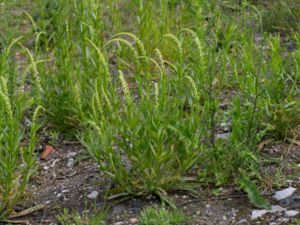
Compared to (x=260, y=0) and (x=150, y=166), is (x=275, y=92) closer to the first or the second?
(x=150, y=166)

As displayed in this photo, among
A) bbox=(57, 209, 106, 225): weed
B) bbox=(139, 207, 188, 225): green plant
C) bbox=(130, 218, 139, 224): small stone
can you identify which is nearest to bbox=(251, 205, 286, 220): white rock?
bbox=(139, 207, 188, 225): green plant

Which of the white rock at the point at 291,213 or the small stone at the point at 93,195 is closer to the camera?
the white rock at the point at 291,213

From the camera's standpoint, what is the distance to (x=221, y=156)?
3.62 meters

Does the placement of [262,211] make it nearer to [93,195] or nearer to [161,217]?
[161,217]

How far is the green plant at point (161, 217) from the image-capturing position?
328 centimetres

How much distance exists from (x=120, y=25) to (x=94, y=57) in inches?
55.1

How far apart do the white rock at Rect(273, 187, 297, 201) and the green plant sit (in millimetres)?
535

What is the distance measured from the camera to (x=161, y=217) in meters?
3.29

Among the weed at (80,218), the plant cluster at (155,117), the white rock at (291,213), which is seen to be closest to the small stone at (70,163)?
the plant cluster at (155,117)

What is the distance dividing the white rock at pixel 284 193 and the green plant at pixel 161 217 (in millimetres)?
535

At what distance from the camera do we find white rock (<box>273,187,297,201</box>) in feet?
11.5

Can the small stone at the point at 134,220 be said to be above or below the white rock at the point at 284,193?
below

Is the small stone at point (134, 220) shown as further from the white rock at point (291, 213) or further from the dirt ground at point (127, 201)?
the white rock at point (291, 213)

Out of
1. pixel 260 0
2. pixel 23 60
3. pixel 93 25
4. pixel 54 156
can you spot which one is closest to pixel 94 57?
pixel 93 25
